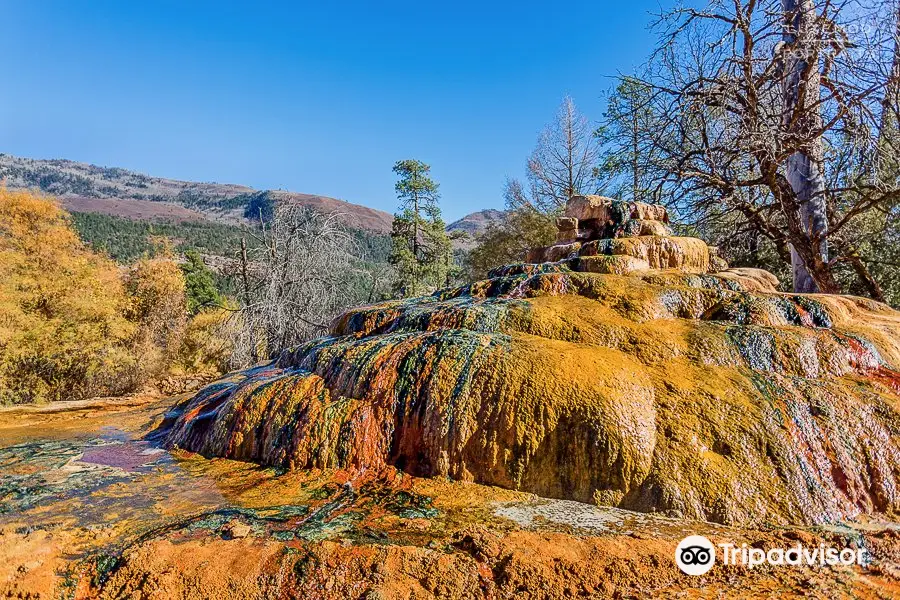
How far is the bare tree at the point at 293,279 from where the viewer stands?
11484mm

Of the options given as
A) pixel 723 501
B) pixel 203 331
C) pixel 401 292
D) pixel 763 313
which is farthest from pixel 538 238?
pixel 723 501

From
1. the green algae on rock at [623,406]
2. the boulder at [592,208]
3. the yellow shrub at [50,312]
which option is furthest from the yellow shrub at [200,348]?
the boulder at [592,208]

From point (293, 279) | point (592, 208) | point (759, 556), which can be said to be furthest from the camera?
point (293, 279)

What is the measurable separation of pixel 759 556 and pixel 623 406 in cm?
125

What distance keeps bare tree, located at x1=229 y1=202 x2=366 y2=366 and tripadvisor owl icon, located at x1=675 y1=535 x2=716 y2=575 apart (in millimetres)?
10159

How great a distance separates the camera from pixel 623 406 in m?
3.64

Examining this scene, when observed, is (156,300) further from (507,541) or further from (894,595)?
(894,595)

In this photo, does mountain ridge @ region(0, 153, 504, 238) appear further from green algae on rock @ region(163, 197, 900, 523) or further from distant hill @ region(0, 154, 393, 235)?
green algae on rock @ region(163, 197, 900, 523)

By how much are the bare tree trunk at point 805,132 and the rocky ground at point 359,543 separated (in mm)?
4701

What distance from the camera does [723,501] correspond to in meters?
3.22

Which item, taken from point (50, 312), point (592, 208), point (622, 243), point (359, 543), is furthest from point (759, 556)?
point (50, 312)

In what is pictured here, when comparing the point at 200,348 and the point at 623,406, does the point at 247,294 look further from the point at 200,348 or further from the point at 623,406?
the point at 623,406

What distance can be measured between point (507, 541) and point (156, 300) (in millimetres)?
15746

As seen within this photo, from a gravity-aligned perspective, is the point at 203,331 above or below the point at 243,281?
below
